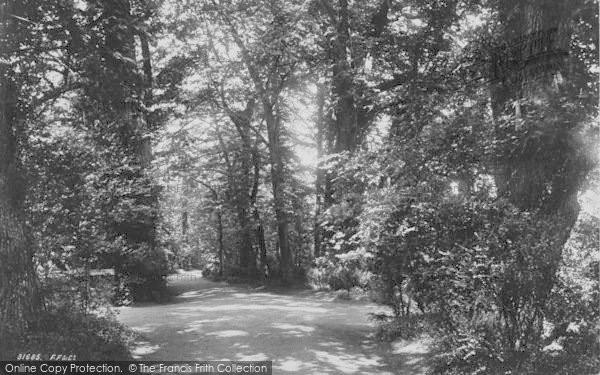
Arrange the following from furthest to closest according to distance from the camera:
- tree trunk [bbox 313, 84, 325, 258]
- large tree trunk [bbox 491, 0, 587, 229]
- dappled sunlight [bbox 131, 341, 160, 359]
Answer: tree trunk [bbox 313, 84, 325, 258] < dappled sunlight [bbox 131, 341, 160, 359] < large tree trunk [bbox 491, 0, 587, 229]

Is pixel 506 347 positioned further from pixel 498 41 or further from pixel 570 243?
pixel 498 41

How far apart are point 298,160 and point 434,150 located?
22723 millimetres

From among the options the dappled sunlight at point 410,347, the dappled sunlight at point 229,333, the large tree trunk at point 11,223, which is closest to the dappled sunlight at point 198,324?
the dappled sunlight at point 229,333

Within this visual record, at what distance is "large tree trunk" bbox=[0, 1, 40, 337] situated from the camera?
742 cm

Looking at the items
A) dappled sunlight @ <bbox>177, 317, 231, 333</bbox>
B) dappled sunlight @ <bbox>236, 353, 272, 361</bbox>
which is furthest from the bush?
dappled sunlight @ <bbox>236, 353, 272, 361</bbox>

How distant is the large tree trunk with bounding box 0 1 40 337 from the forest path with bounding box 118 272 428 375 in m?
1.97

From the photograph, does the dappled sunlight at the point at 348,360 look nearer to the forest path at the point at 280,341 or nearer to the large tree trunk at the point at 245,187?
the forest path at the point at 280,341

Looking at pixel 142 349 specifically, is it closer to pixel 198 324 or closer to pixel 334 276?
pixel 198 324

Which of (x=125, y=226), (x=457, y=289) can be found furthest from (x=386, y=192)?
(x=125, y=226)

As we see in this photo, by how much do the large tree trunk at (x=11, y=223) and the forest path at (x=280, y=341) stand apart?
197 cm

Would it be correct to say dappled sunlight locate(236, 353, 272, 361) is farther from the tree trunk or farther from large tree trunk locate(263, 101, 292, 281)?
the tree trunk

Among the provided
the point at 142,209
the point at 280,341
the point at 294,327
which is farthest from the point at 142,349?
the point at 142,209

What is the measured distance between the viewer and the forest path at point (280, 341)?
827 cm

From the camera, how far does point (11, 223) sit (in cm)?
762
